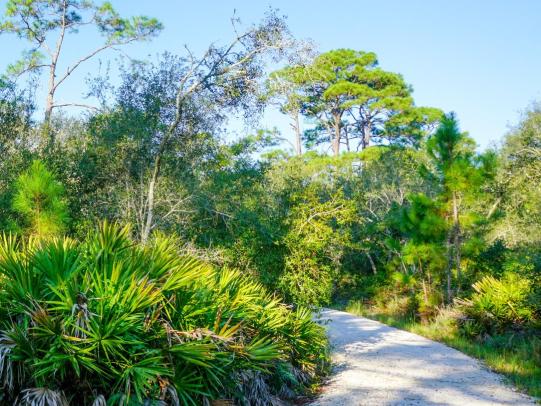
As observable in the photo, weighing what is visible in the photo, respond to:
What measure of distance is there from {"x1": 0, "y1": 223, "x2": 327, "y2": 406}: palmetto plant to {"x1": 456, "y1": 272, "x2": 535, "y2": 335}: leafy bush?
29.4 ft

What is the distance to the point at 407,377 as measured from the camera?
8906mm

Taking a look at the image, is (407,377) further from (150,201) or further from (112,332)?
(150,201)

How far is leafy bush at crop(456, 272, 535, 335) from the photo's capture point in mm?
13234

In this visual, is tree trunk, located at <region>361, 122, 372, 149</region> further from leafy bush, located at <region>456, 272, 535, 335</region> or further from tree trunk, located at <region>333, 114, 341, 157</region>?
leafy bush, located at <region>456, 272, 535, 335</region>

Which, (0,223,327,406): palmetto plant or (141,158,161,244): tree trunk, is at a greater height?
(141,158,161,244): tree trunk

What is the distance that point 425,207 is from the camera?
55.7 ft

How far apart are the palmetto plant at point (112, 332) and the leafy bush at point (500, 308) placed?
8.95 m

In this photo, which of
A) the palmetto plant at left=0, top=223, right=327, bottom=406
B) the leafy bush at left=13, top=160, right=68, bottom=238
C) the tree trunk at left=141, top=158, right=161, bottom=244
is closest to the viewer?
the palmetto plant at left=0, top=223, right=327, bottom=406

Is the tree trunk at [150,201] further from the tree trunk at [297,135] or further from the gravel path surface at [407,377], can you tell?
the tree trunk at [297,135]

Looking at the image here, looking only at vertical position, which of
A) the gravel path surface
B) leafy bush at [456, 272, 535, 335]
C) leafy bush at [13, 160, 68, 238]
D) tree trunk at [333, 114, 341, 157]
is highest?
tree trunk at [333, 114, 341, 157]

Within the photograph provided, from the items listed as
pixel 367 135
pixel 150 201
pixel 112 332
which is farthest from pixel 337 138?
pixel 112 332

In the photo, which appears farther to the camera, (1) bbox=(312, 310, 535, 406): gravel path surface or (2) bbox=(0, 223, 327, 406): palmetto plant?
(1) bbox=(312, 310, 535, 406): gravel path surface

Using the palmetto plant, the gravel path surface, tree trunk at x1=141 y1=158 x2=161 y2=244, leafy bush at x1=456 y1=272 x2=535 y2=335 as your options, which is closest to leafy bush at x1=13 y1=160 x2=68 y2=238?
tree trunk at x1=141 y1=158 x2=161 y2=244

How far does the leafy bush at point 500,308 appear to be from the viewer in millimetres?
13234
